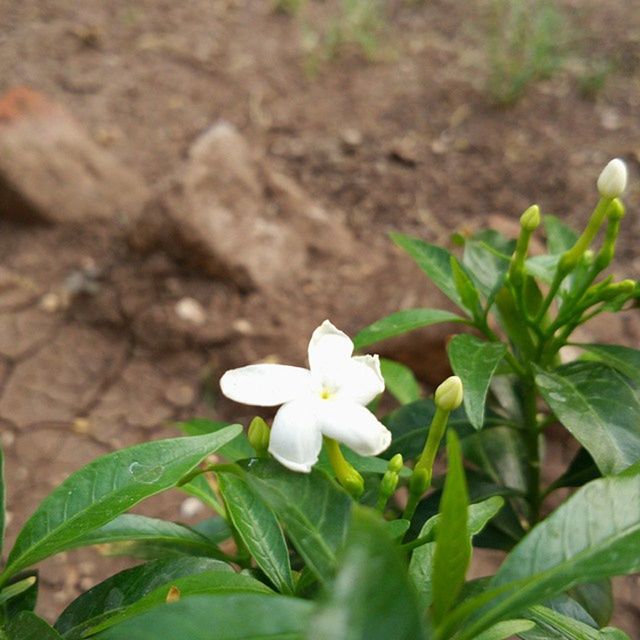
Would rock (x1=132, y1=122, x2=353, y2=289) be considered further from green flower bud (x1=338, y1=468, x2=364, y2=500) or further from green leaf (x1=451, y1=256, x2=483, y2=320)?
green flower bud (x1=338, y1=468, x2=364, y2=500)

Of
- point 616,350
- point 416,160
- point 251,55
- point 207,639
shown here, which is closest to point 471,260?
point 616,350

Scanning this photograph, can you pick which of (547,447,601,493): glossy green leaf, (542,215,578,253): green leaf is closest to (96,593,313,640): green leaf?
(547,447,601,493): glossy green leaf

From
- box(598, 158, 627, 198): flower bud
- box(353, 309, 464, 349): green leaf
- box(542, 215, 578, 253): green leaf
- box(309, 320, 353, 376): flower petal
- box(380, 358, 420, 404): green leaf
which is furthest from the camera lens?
box(380, 358, 420, 404): green leaf

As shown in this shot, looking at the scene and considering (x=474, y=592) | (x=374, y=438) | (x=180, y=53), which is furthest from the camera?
(x=180, y=53)

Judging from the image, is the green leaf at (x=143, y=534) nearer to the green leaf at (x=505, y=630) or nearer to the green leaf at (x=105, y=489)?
the green leaf at (x=105, y=489)

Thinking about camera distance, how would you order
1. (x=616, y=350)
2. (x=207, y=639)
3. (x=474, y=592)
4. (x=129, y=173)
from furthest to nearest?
(x=129, y=173)
(x=616, y=350)
(x=474, y=592)
(x=207, y=639)

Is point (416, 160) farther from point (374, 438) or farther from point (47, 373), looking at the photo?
point (374, 438)
